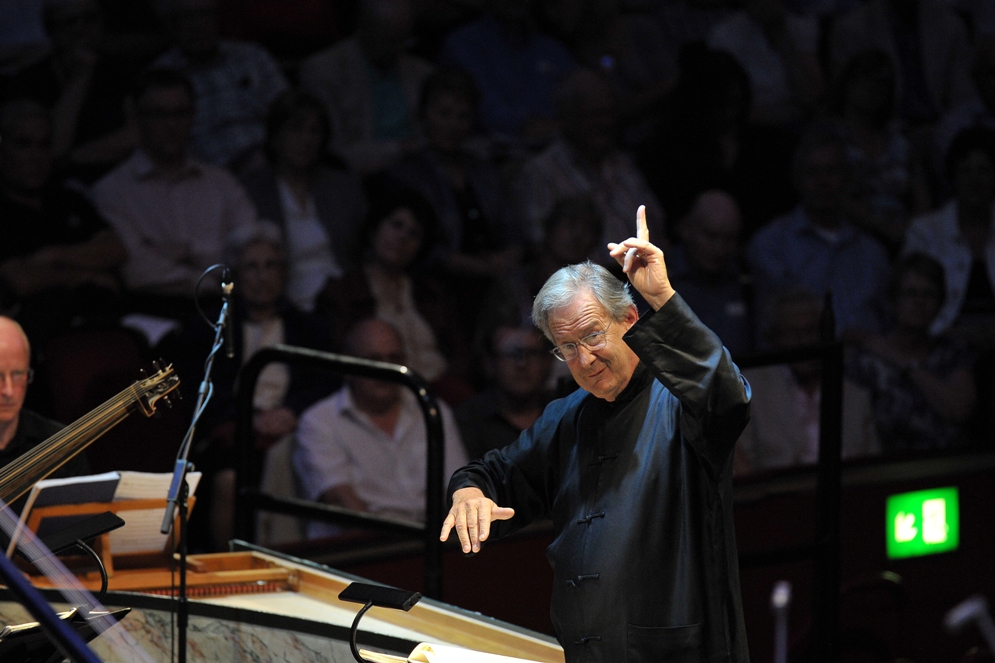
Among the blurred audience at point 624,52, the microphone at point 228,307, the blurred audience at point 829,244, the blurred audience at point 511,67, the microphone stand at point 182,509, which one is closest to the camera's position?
the microphone stand at point 182,509

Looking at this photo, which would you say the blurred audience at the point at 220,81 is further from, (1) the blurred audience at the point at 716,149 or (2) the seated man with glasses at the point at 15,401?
(1) the blurred audience at the point at 716,149

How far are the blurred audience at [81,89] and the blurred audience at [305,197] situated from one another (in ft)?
1.87

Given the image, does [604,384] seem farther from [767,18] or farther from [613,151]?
[767,18]

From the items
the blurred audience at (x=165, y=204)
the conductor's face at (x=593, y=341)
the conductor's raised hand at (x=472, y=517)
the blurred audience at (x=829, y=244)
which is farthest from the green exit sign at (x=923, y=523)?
the conductor's raised hand at (x=472, y=517)

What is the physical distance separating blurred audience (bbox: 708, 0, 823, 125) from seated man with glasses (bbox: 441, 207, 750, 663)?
4.54 meters

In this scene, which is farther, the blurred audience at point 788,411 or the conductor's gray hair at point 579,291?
the blurred audience at point 788,411

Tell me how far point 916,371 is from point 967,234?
3.50 ft

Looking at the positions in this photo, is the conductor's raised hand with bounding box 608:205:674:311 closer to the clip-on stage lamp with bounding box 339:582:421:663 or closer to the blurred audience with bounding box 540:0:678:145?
the clip-on stage lamp with bounding box 339:582:421:663

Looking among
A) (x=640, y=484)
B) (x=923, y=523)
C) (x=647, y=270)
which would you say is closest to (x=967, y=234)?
(x=923, y=523)

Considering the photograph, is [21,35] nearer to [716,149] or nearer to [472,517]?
[472,517]

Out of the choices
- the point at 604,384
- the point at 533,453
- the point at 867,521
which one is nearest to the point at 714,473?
the point at 604,384

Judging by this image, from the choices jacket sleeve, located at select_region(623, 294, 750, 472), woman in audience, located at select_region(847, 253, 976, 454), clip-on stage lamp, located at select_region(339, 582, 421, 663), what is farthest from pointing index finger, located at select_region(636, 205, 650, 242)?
woman in audience, located at select_region(847, 253, 976, 454)

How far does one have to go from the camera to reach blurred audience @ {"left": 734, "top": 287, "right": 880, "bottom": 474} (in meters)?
5.43

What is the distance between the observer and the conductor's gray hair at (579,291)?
208cm
